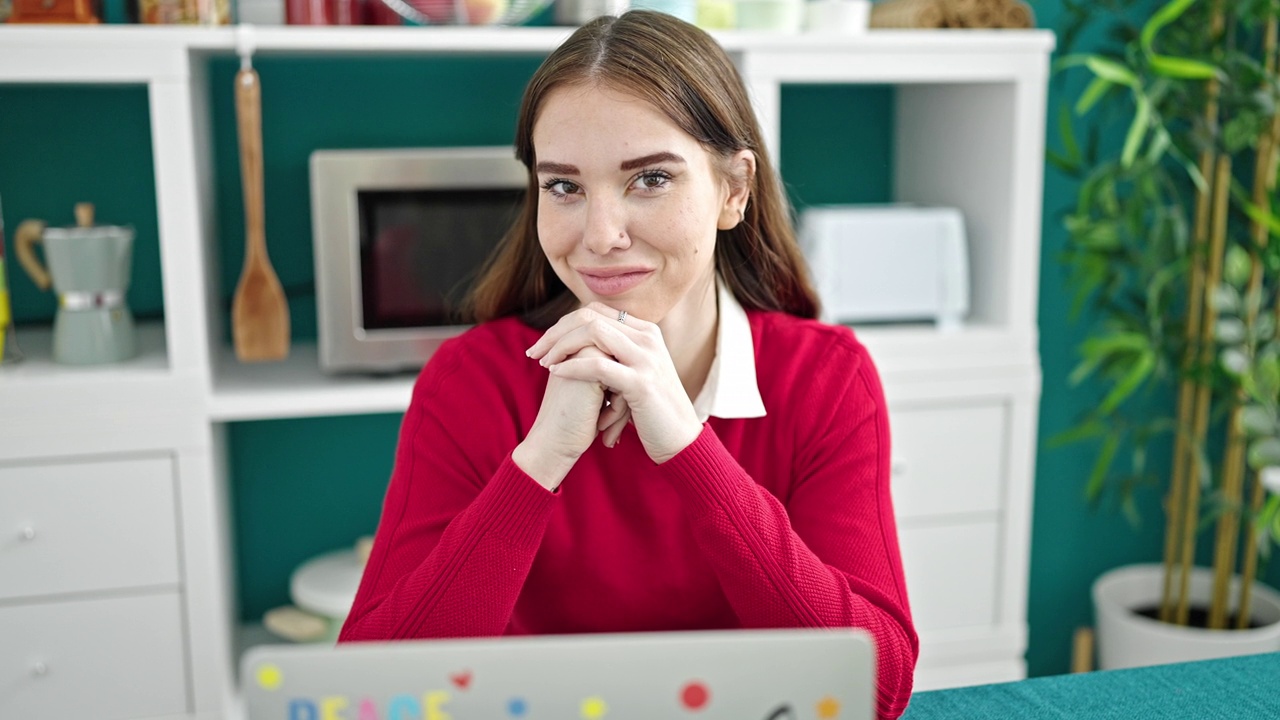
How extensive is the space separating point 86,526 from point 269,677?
4.65 feet

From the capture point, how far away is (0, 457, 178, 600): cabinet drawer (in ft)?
5.80

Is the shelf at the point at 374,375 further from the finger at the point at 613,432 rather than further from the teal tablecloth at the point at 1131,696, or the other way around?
the teal tablecloth at the point at 1131,696

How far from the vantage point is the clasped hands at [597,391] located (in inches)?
40.3

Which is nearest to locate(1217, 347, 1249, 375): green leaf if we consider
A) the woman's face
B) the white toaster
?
the white toaster

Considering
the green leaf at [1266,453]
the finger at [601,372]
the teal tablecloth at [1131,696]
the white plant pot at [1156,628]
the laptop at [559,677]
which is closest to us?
the laptop at [559,677]

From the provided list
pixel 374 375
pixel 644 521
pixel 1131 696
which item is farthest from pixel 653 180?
pixel 374 375

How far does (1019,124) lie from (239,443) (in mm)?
1531

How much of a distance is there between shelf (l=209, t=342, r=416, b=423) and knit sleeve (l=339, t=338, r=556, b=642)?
0.68 metres

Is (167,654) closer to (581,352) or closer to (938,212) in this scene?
(581,352)

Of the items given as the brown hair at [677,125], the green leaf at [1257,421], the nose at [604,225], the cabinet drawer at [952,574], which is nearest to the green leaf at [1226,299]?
the green leaf at [1257,421]

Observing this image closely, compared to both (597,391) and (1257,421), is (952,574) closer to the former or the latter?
(1257,421)

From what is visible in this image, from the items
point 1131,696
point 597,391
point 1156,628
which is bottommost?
point 1156,628

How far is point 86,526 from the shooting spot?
179 centimetres

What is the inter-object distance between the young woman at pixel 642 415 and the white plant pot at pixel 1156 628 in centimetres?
123
